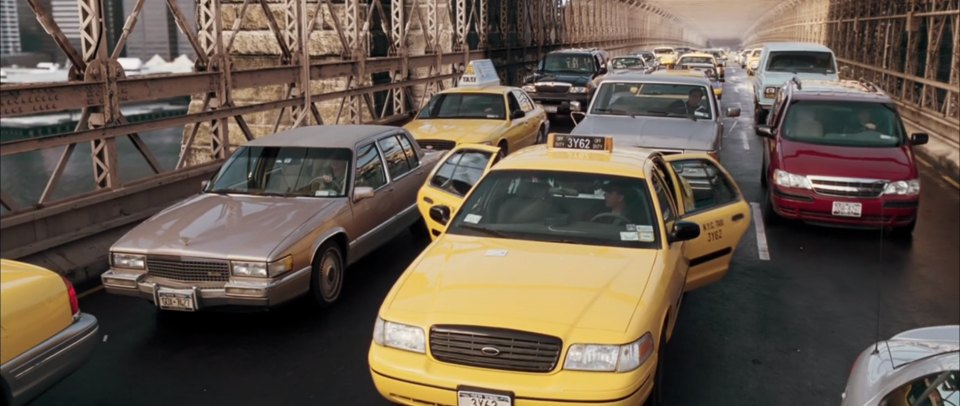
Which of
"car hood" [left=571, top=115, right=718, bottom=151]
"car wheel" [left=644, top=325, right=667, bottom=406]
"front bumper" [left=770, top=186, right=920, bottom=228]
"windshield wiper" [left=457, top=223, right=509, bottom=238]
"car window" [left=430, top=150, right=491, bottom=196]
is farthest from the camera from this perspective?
"car hood" [left=571, top=115, right=718, bottom=151]

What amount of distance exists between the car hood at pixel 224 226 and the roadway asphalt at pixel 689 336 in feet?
2.40

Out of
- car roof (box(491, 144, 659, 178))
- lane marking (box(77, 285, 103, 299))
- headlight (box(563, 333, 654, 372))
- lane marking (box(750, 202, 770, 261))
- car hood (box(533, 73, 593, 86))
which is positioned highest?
car hood (box(533, 73, 593, 86))

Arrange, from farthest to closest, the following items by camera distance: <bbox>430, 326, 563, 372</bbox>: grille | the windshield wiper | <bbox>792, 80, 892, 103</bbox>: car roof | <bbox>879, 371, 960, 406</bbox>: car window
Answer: <bbox>792, 80, 892, 103</bbox>: car roof < the windshield wiper < <bbox>430, 326, 563, 372</bbox>: grille < <bbox>879, 371, 960, 406</bbox>: car window

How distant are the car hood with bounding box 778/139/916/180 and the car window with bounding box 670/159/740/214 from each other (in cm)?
178

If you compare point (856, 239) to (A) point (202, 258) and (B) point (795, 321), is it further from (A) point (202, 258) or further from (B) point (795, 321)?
(A) point (202, 258)

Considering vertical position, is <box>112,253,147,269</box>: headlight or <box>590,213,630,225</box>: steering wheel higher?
<box>590,213,630,225</box>: steering wheel

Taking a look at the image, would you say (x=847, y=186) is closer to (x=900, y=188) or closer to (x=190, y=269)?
(x=900, y=188)

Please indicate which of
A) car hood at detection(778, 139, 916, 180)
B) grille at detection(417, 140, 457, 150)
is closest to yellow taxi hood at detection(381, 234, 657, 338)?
car hood at detection(778, 139, 916, 180)

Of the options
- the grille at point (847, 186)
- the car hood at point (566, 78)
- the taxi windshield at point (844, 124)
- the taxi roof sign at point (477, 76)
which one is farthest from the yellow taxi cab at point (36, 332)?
the car hood at point (566, 78)

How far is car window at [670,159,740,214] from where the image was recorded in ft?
24.7

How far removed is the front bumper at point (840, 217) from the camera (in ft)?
31.2

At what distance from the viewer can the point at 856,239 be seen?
9.93 meters

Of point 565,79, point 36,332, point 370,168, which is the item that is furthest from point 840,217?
point 565,79

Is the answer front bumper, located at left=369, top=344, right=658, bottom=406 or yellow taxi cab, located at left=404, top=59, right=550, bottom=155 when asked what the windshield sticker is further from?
yellow taxi cab, located at left=404, top=59, right=550, bottom=155
